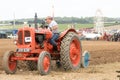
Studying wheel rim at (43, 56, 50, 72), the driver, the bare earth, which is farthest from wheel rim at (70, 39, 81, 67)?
wheel rim at (43, 56, 50, 72)

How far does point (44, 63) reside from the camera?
42.6ft

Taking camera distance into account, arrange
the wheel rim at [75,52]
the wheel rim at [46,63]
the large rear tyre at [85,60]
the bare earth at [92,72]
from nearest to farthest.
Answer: the bare earth at [92,72] < the wheel rim at [46,63] < the wheel rim at [75,52] < the large rear tyre at [85,60]

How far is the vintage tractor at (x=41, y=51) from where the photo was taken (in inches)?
520

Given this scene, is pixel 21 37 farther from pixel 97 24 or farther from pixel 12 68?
pixel 97 24

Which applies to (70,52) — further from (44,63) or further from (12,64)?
(12,64)

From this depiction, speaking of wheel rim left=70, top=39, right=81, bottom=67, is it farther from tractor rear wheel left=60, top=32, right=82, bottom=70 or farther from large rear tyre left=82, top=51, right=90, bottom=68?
large rear tyre left=82, top=51, right=90, bottom=68

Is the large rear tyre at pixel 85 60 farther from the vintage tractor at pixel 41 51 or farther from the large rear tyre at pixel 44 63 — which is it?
the large rear tyre at pixel 44 63

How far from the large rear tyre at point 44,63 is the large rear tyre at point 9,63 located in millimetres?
1128

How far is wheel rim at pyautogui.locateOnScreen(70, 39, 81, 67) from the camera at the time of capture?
48.1ft

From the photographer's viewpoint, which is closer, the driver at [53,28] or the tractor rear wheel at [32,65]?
the driver at [53,28]

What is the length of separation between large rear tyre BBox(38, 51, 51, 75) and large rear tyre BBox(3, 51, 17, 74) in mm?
1128

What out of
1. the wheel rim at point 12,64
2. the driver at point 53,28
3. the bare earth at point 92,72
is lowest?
the bare earth at point 92,72

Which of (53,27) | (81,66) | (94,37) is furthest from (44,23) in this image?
(94,37)

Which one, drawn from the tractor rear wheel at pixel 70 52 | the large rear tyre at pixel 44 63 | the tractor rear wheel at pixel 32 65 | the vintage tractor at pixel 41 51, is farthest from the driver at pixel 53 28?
the tractor rear wheel at pixel 32 65
